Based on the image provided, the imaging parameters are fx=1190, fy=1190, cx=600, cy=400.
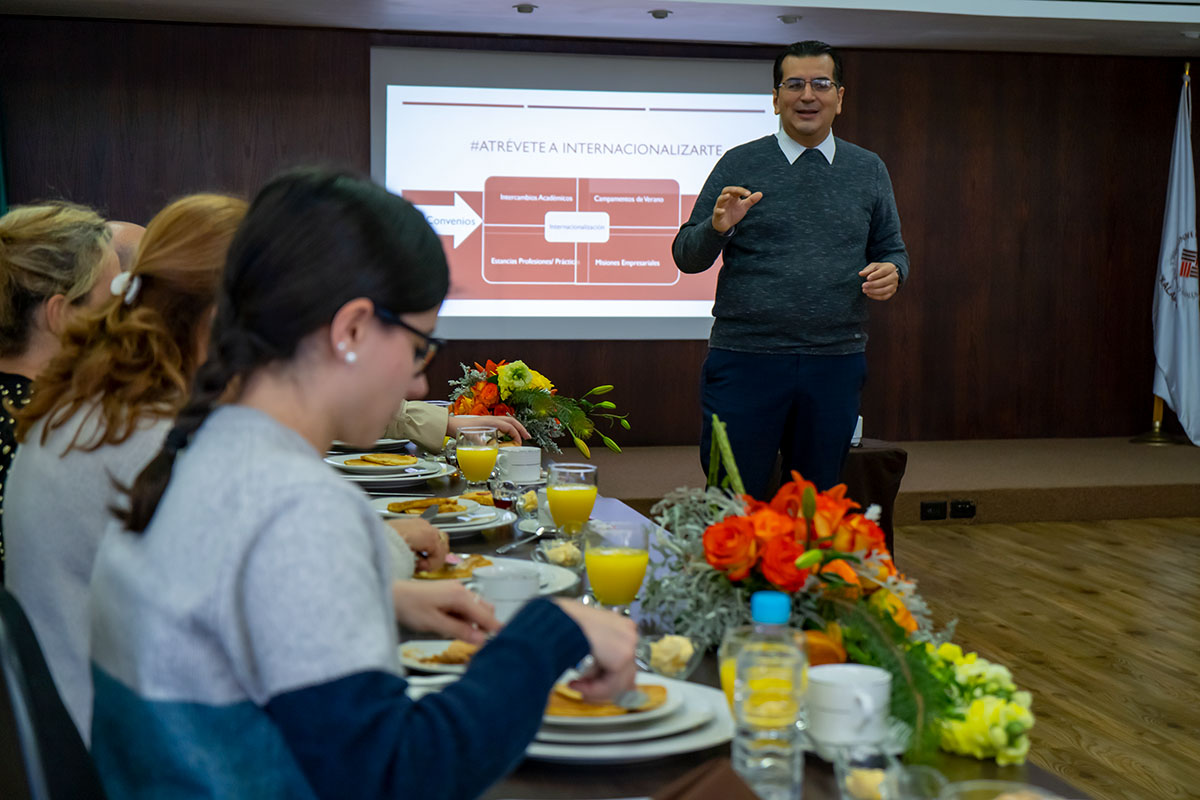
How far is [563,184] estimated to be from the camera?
6.79 metres

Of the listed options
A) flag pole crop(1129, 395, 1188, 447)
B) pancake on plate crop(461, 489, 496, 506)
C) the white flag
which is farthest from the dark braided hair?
flag pole crop(1129, 395, 1188, 447)

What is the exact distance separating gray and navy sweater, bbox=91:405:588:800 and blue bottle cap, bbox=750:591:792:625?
1.13 ft

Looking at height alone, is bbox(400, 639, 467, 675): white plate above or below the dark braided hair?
below

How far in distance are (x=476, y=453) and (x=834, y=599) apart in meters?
1.28

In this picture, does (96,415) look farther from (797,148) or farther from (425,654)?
(797,148)

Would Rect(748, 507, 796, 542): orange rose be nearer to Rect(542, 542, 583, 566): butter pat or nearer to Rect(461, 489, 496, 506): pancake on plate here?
Rect(542, 542, 583, 566): butter pat

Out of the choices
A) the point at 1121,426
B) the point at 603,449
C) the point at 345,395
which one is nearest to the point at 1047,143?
the point at 1121,426

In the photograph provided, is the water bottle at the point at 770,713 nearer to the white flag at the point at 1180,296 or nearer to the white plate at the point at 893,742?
the white plate at the point at 893,742

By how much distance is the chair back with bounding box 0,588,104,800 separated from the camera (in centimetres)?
107

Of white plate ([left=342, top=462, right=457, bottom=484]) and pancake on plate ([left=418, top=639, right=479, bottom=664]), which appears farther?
white plate ([left=342, top=462, right=457, bottom=484])

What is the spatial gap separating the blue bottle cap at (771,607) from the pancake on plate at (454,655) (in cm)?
29

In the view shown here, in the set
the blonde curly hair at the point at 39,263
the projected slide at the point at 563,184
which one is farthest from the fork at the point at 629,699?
the projected slide at the point at 563,184

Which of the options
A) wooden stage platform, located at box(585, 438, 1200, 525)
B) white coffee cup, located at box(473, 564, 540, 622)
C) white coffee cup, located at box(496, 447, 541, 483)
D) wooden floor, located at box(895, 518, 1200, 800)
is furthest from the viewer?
wooden stage platform, located at box(585, 438, 1200, 525)

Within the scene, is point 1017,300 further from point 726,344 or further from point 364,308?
point 364,308
